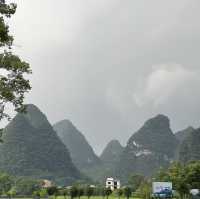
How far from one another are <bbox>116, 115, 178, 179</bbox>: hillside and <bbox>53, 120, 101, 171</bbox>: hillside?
1146 inches

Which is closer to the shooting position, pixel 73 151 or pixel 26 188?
pixel 26 188

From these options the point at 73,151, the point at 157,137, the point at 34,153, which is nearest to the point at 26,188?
the point at 34,153

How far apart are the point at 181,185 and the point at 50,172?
254 feet

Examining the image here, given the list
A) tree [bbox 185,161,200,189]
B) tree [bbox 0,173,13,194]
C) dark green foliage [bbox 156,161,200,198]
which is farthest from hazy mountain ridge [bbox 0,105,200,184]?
tree [bbox 185,161,200,189]

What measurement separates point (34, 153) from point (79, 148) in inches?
2423

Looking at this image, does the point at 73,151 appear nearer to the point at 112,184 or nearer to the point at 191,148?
the point at 191,148

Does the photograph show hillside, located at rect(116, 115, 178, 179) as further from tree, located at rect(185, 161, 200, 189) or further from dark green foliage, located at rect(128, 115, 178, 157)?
tree, located at rect(185, 161, 200, 189)

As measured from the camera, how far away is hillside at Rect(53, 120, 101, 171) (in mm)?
184750

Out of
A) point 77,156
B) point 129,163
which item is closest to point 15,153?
point 129,163

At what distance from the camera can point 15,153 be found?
12369cm

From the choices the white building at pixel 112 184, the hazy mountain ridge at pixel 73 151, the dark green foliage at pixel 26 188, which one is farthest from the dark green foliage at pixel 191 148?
the dark green foliage at pixel 26 188

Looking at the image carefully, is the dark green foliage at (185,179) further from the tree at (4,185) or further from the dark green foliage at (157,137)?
the dark green foliage at (157,137)

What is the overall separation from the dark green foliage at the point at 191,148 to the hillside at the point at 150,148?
3288 centimetres

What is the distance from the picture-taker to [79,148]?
188500mm
